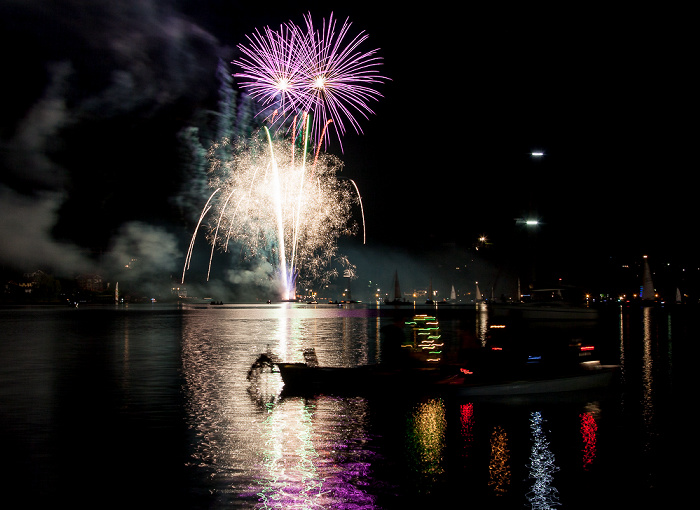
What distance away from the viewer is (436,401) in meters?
21.7

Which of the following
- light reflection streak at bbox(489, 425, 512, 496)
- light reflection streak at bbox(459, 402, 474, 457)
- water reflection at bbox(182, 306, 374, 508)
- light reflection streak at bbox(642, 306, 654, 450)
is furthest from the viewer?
light reflection streak at bbox(642, 306, 654, 450)

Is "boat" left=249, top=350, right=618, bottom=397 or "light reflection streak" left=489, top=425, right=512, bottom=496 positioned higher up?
"boat" left=249, top=350, right=618, bottom=397

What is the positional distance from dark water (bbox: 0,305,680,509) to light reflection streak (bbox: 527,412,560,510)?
0.05m

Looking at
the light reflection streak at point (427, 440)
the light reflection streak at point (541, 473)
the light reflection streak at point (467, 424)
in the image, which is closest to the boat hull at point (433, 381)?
the light reflection streak at point (427, 440)

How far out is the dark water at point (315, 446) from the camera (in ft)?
38.9

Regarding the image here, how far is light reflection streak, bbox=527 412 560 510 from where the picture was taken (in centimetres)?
1146

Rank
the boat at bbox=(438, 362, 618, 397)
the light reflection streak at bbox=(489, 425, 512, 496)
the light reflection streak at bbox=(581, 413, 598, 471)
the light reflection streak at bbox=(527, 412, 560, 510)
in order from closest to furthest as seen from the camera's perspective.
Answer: the light reflection streak at bbox=(527, 412, 560, 510), the light reflection streak at bbox=(489, 425, 512, 496), the light reflection streak at bbox=(581, 413, 598, 471), the boat at bbox=(438, 362, 618, 397)

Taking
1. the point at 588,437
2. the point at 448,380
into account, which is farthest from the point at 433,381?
the point at 588,437

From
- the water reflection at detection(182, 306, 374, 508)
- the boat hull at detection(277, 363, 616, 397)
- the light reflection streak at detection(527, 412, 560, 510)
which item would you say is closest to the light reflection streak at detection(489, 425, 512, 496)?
the light reflection streak at detection(527, 412, 560, 510)

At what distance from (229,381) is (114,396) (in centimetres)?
515

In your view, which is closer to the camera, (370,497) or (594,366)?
(370,497)

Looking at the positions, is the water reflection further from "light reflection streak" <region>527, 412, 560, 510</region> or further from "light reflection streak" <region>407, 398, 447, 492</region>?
"light reflection streak" <region>527, 412, 560, 510</region>

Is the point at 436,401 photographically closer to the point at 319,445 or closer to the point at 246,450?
the point at 319,445

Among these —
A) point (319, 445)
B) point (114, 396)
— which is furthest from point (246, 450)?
point (114, 396)
